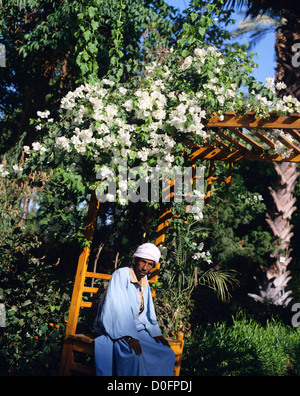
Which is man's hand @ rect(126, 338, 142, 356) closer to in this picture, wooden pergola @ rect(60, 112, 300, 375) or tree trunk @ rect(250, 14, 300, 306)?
wooden pergola @ rect(60, 112, 300, 375)

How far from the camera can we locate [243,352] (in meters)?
5.55

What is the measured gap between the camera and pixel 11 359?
4273 millimetres

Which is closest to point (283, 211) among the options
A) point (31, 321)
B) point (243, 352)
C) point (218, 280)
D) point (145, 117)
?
point (218, 280)

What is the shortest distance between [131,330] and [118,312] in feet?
0.59

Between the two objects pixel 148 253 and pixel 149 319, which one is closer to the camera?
pixel 148 253

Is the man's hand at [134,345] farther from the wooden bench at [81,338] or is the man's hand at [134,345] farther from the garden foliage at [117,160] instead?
the garden foliage at [117,160]

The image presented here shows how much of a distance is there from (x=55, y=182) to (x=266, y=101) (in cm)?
249

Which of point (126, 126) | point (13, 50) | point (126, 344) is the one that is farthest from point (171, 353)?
point (13, 50)

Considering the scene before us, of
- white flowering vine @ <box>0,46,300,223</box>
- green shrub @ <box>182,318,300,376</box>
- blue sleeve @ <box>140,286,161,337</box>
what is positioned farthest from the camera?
green shrub @ <box>182,318,300,376</box>

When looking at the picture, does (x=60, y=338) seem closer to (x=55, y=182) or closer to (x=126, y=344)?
(x=126, y=344)

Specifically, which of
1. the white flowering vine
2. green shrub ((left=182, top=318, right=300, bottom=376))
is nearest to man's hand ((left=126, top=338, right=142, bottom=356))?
the white flowering vine

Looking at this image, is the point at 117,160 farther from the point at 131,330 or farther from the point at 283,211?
the point at 283,211

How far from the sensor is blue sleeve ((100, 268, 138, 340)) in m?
3.76

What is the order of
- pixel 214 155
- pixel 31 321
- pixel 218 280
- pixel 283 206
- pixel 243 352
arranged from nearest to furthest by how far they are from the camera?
pixel 31 321 → pixel 214 155 → pixel 243 352 → pixel 218 280 → pixel 283 206
